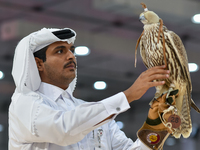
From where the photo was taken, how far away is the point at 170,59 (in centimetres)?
203

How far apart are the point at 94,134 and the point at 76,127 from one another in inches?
20.3

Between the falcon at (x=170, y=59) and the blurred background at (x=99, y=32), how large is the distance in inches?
148

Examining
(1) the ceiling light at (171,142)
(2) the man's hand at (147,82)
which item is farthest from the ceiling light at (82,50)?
(2) the man's hand at (147,82)

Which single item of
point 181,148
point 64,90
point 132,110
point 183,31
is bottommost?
point 181,148

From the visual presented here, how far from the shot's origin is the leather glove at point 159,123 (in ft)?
6.63

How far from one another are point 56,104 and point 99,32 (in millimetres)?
4579

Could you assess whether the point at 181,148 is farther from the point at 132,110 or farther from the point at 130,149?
the point at 130,149

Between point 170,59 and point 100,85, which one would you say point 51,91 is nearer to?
point 170,59

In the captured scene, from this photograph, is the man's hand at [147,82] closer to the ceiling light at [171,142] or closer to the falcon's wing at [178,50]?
the falcon's wing at [178,50]

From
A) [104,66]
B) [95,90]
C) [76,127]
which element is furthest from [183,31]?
[76,127]

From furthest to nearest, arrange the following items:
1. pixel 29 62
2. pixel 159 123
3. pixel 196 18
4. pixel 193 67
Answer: pixel 193 67 → pixel 196 18 → pixel 29 62 → pixel 159 123

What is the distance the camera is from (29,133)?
2.08 m

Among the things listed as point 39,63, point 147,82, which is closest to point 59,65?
point 39,63

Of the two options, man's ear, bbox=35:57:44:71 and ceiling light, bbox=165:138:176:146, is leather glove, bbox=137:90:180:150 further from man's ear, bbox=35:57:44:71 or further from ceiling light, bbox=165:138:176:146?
ceiling light, bbox=165:138:176:146
